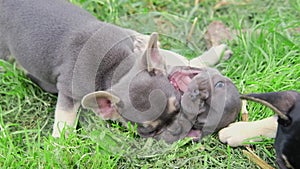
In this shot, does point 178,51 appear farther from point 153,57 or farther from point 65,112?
point 65,112

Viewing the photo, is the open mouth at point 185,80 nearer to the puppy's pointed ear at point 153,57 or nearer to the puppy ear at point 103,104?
the puppy's pointed ear at point 153,57

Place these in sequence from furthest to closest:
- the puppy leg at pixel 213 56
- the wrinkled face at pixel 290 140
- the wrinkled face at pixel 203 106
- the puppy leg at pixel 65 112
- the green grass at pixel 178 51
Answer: the puppy leg at pixel 213 56 < the puppy leg at pixel 65 112 < the green grass at pixel 178 51 < the wrinkled face at pixel 203 106 < the wrinkled face at pixel 290 140

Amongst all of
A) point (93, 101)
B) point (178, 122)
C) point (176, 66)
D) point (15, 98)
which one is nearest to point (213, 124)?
point (178, 122)

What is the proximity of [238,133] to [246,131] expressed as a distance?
0.07m

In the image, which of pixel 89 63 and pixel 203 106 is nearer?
pixel 203 106

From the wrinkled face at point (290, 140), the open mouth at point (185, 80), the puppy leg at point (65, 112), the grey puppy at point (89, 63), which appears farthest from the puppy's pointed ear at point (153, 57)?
the wrinkled face at point (290, 140)

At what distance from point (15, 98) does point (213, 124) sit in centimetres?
207

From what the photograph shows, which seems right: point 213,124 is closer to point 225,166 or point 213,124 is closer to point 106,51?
point 225,166

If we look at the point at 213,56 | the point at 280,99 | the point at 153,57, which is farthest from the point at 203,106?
the point at 213,56

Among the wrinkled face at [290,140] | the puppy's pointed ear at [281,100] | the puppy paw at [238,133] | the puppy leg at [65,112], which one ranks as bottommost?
the puppy leg at [65,112]

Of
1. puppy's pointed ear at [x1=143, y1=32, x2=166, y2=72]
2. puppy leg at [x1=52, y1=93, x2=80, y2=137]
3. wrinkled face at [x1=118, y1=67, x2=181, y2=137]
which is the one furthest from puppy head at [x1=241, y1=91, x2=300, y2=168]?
puppy leg at [x1=52, y1=93, x2=80, y2=137]

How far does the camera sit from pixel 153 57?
5.42 metres

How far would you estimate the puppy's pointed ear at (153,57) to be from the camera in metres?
5.26

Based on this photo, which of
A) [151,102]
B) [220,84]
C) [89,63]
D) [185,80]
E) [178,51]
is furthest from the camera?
[178,51]
